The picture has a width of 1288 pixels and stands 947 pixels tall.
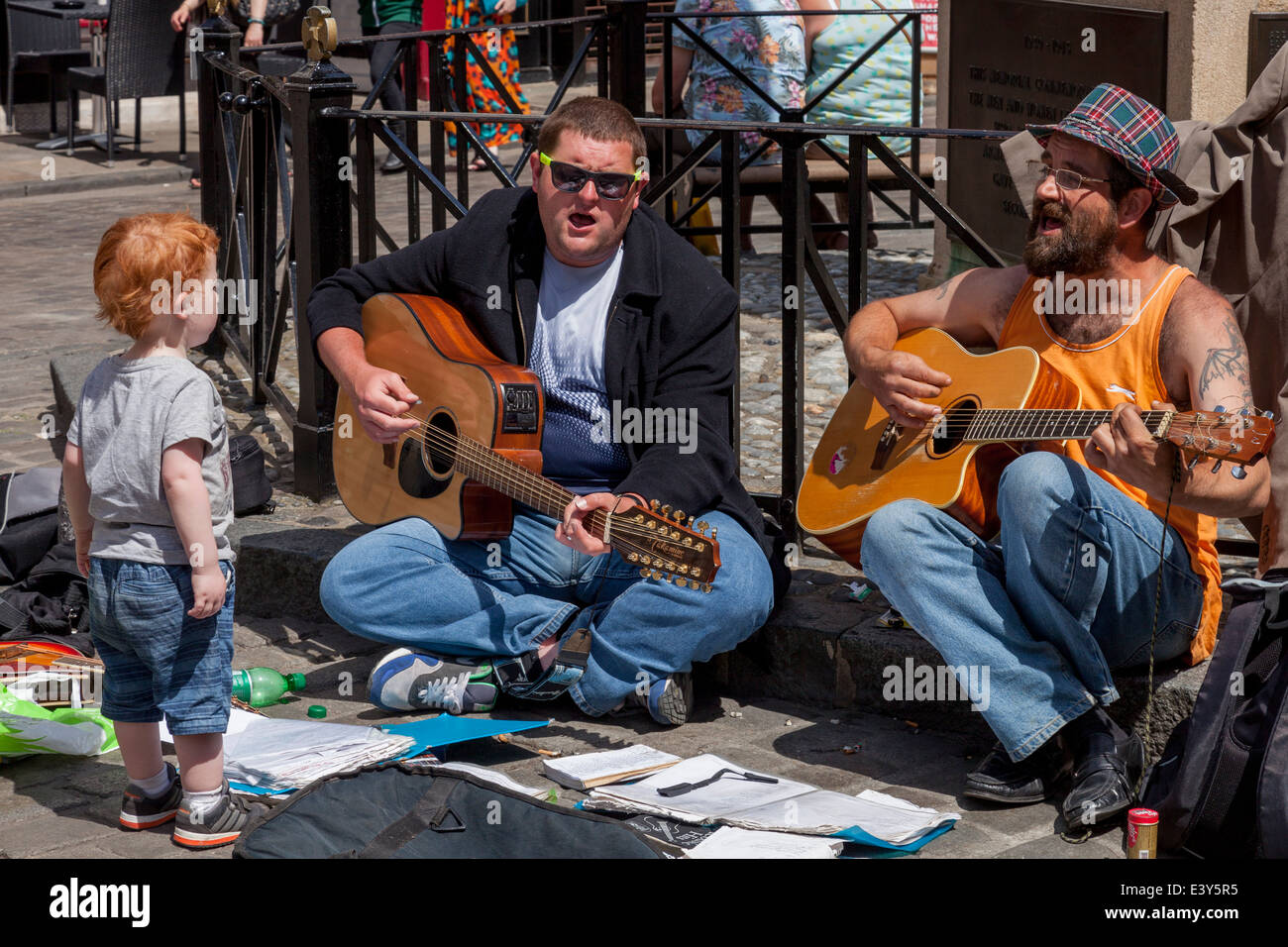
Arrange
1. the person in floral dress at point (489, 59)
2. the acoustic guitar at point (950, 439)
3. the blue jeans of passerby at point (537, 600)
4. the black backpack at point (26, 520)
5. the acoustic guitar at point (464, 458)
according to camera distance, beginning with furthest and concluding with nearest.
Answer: the person in floral dress at point (489, 59) < the black backpack at point (26, 520) < the blue jeans of passerby at point (537, 600) < the acoustic guitar at point (464, 458) < the acoustic guitar at point (950, 439)

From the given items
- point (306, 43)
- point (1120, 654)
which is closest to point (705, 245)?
point (306, 43)

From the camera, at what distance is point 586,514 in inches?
152

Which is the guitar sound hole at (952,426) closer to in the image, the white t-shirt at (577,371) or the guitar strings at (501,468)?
the white t-shirt at (577,371)

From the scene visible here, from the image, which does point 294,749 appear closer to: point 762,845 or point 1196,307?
point 762,845

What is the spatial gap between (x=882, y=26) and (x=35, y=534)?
5517 millimetres

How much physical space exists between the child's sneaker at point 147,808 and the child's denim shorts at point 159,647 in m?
0.17

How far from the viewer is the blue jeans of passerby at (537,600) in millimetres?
4055

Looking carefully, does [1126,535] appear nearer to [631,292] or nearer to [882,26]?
[631,292]

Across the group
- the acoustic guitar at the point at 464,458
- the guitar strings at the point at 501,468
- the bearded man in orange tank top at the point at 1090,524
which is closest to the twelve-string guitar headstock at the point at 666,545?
the acoustic guitar at the point at 464,458

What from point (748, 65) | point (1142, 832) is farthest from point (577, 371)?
point (748, 65)

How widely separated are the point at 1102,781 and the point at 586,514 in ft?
4.12

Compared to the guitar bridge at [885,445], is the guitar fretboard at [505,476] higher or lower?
lower

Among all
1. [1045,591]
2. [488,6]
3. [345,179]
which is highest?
[488,6]

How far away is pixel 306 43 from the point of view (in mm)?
5582
